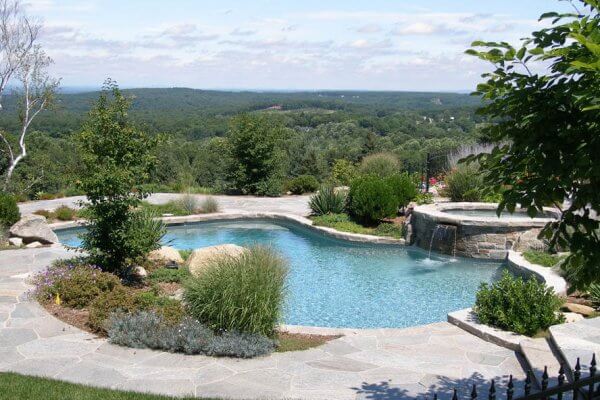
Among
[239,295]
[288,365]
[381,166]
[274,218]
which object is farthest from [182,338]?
[381,166]

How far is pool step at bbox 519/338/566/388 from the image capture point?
194 inches

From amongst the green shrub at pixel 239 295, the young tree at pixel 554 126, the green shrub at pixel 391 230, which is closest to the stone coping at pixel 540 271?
the green shrub at pixel 391 230

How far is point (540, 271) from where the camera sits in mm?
8922

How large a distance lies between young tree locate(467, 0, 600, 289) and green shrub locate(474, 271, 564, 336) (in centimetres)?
315

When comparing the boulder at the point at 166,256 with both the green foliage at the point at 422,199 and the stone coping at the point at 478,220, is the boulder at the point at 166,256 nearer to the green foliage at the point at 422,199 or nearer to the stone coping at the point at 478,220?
the stone coping at the point at 478,220

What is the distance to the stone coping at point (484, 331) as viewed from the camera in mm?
5812

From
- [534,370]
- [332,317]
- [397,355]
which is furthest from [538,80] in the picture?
[332,317]

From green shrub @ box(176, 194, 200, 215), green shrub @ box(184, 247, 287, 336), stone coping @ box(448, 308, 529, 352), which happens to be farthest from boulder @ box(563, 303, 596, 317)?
green shrub @ box(176, 194, 200, 215)

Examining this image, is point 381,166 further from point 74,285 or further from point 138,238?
point 74,285

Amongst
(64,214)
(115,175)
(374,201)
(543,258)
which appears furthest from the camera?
(64,214)

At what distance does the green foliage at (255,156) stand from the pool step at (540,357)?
47.5 ft

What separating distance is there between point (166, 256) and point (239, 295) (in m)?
4.42

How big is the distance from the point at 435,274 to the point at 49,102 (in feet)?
53.0

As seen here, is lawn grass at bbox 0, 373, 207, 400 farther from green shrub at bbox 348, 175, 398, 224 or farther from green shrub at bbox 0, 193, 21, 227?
green shrub at bbox 348, 175, 398, 224
